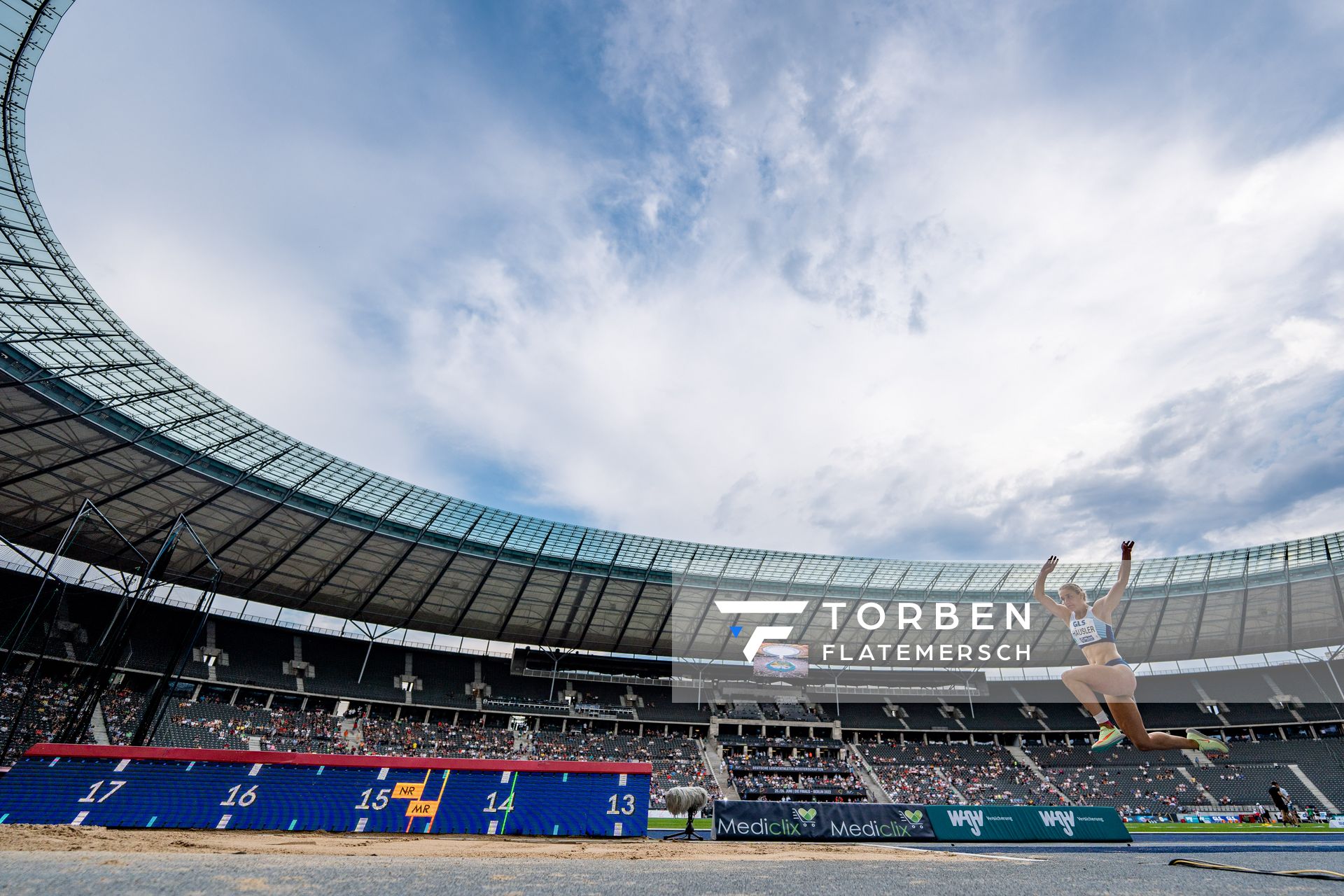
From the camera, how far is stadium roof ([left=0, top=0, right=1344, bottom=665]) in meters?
23.6

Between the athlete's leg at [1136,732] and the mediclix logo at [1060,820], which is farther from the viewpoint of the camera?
the mediclix logo at [1060,820]

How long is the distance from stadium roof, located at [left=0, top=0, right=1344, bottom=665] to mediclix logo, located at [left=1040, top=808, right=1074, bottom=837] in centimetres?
2146

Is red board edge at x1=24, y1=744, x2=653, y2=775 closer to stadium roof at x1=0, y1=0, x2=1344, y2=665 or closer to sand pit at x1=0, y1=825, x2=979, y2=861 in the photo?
sand pit at x1=0, y1=825, x2=979, y2=861

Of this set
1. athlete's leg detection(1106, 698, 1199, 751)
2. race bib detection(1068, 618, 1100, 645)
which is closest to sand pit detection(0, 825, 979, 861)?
athlete's leg detection(1106, 698, 1199, 751)

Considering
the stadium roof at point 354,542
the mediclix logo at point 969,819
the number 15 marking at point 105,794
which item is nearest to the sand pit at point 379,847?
the number 15 marking at point 105,794

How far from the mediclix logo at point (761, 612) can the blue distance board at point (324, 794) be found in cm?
2570

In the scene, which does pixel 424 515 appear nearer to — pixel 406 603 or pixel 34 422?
pixel 406 603

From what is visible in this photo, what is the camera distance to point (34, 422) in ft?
85.2

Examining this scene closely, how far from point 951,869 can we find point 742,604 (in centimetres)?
3727

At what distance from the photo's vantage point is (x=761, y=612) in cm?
4728

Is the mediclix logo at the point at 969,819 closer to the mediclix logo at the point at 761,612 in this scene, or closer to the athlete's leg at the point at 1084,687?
the athlete's leg at the point at 1084,687

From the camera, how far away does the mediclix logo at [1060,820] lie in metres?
22.1

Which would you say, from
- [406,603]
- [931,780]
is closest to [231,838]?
[406,603]

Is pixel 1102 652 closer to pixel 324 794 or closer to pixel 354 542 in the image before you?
pixel 324 794
